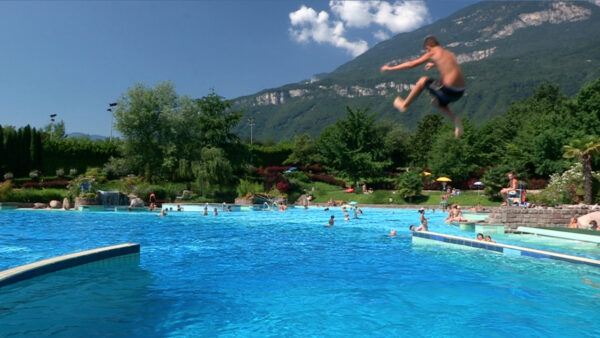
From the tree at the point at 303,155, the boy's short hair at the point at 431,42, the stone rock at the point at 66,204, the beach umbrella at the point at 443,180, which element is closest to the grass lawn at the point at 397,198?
the beach umbrella at the point at 443,180

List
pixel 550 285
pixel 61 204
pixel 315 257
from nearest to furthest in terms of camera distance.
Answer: pixel 550 285 < pixel 315 257 < pixel 61 204

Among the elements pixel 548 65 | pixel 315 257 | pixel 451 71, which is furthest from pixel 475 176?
pixel 548 65

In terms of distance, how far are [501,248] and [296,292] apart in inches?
308

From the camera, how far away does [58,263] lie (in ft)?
32.8

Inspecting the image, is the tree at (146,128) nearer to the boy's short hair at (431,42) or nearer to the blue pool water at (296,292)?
the blue pool water at (296,292)

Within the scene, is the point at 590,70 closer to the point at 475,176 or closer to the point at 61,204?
the point at 475,176

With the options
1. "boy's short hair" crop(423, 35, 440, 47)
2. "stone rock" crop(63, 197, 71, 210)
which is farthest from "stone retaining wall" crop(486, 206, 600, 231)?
"stone rock" crop(63, 197, 71, 210)

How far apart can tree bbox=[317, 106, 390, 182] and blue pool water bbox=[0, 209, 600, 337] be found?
28.2 metres

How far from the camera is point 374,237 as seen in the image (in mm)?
19562

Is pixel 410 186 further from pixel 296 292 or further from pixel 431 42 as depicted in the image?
pixel 431 42

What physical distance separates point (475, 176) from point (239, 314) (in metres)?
42.0

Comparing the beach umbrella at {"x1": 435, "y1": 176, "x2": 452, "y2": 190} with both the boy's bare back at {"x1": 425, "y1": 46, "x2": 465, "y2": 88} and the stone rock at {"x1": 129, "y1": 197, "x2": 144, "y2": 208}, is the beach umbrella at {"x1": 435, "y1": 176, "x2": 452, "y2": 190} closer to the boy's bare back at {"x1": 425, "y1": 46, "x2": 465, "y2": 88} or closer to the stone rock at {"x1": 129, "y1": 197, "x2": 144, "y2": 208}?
the stone rock at {"x1": 129, "y1": 197, "x2": 144, "y2": 208}

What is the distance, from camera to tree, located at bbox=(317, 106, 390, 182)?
45.1 meters

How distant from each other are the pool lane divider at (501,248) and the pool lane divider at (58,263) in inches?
423
